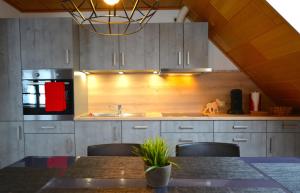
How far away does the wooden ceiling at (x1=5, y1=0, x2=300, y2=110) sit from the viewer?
2.09 meters

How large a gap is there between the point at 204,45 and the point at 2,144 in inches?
112

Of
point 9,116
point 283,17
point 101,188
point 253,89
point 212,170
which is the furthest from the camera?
point 253,89

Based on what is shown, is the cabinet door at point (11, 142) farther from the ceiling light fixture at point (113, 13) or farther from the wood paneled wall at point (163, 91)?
the ceiling light fixture at point (113, 13)

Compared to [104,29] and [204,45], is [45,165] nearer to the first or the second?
[104,29]

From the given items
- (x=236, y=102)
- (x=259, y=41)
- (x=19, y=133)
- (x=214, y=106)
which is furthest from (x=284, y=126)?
(x=19, y=133)

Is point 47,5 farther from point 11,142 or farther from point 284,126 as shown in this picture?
point 284,126

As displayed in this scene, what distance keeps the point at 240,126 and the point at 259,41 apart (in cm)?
102

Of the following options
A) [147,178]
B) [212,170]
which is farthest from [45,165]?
[212,170]

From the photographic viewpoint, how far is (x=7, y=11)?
10.6 ft

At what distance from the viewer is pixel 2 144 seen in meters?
3.00

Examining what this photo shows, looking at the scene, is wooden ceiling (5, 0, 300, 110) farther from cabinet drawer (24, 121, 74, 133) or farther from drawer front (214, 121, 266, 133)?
cabinet drawer (24, 121, 74, 133)

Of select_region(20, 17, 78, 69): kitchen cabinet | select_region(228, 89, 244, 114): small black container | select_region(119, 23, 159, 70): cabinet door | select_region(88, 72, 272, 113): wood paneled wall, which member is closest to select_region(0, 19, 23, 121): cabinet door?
select_region(20, 17, 78, 69): kitchen cabinet

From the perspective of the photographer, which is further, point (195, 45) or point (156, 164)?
point (195, 45)

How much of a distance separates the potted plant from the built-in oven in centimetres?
204
